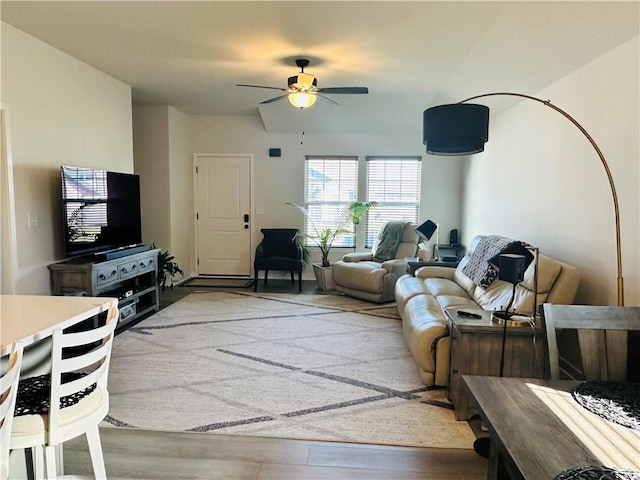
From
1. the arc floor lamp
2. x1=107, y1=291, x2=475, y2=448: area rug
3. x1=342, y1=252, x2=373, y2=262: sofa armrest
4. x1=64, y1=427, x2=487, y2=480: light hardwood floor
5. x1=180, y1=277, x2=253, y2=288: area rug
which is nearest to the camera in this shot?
x1=64, y1=427, x2=487, y2=480: light hardwood floor

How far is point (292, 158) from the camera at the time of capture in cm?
691

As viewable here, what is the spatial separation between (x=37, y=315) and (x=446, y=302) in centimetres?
301

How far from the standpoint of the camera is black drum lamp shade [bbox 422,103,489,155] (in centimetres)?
247

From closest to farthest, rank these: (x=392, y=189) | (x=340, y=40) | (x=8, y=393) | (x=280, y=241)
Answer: (x=8, y=393) → (x=340, y=40) → (x=280, y=241) → (x=392, y=189)

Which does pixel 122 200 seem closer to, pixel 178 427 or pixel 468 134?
pixel 178 427

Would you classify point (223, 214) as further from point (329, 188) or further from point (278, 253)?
point (329, 188)

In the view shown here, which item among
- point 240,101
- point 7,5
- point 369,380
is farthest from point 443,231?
point 7,5

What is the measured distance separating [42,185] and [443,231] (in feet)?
17.8

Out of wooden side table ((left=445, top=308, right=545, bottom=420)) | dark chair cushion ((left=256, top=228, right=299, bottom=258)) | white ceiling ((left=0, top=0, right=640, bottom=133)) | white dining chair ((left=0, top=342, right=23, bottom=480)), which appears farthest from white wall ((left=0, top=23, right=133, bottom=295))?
wooden side table ((left=445, top=308, right=545, bottom=420))

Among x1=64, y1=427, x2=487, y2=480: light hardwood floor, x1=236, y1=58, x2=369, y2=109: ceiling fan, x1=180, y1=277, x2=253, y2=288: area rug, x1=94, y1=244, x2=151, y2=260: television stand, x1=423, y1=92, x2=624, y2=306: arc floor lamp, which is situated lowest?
x1=64, y1=427, x2=487, y2=480: light hardwood floor

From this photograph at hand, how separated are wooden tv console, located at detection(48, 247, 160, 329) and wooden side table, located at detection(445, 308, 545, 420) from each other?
3.07 m

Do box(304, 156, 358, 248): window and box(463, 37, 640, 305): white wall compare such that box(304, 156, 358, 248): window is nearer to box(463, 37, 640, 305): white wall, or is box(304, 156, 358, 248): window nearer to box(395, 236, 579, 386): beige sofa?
box(463, 37, 640, 305): white wall

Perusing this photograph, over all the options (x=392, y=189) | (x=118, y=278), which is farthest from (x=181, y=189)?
(x=392, y=189)

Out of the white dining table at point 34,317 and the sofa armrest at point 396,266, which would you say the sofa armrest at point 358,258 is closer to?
the sofa armrest at point 396,266
